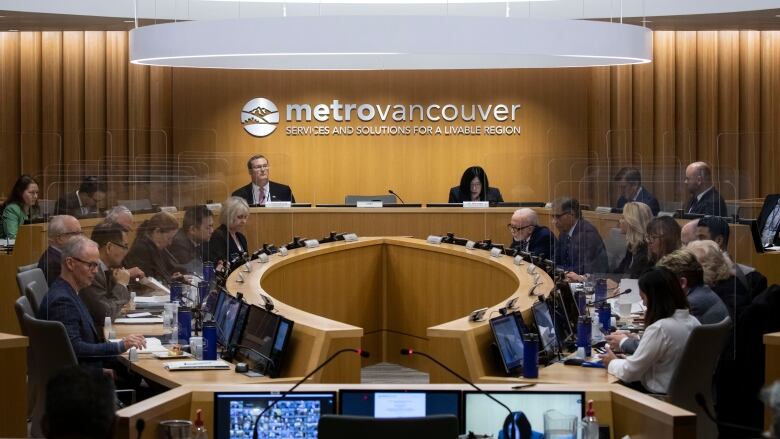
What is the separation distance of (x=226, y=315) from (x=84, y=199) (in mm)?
4227

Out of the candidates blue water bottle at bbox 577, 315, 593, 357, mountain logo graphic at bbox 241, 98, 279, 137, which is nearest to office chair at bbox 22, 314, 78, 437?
blue water bottle at bbox 577, 315, 593, 357

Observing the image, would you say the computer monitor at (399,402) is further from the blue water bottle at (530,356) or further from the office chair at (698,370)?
the office chair at (698,370)

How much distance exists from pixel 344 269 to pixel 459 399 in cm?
543

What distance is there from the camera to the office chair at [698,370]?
194 inches

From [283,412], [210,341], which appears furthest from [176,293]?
[283,412]

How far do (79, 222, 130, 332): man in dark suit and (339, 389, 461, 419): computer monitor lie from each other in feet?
9.40

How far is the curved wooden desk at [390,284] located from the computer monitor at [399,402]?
345 centimetres

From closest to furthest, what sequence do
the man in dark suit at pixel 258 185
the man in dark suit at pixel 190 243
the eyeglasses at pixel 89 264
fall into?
the eyeglasses at pixel 89 264 < the man in dark suit at pixel 190 243 < the man in dark suit at pixel 258 185

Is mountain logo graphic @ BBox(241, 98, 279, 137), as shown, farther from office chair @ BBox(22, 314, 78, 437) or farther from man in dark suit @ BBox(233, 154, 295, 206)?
office chair @ BBox(22, 314, 78, 437)

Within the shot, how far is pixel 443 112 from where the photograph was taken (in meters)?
14.0

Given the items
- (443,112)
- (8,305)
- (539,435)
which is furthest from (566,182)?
(539,435)

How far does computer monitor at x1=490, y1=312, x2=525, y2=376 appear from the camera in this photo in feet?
16.9

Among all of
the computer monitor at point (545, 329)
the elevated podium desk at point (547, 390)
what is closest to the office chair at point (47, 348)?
the elevated podium desk at point (547, 390)

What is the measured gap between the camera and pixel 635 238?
7863 millimetres
